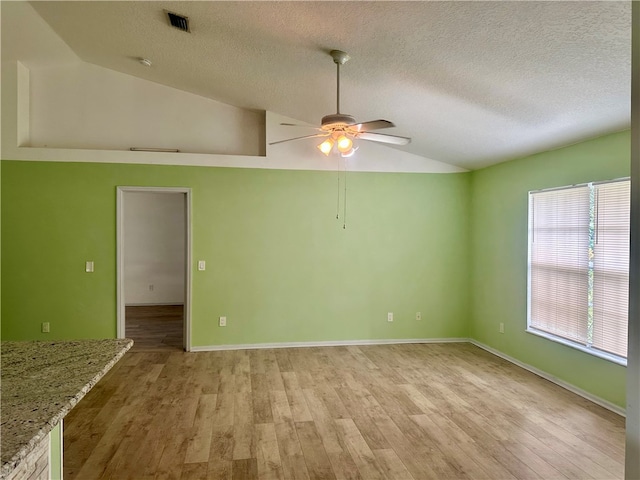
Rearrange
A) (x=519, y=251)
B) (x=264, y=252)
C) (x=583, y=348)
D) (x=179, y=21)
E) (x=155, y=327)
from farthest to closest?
(x=155, y=327), (x=264, y=252), (x=519, y=251), (x=583, y=348), (x=179, y=21)

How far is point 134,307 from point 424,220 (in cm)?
600

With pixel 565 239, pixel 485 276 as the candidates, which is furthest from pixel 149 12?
pixel 485 276

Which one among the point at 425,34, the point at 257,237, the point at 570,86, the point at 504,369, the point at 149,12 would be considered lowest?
the point at 504,369

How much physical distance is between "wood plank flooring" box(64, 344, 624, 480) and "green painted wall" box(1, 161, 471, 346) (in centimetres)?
82

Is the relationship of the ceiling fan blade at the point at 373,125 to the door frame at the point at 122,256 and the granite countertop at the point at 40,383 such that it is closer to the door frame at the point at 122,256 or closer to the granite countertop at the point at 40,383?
the granite countertop at the point at 40,383

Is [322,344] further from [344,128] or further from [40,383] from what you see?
[40,383]

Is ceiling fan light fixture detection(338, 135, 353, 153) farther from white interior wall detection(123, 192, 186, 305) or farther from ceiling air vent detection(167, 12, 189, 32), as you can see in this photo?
white interior wall detection(123, 192, 186, 305)

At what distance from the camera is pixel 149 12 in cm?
310

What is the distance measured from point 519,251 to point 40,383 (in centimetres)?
465

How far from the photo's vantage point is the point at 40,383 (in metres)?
1.26

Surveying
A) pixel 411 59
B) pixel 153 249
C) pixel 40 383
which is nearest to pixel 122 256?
pixel 153 249

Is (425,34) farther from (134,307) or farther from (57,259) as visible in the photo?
(134,307)

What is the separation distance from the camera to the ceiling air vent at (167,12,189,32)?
303 cm

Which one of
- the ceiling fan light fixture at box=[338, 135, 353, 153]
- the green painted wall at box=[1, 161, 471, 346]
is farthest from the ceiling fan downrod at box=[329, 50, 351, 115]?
the green painted wall at box=[1, 161, 471, 346]
